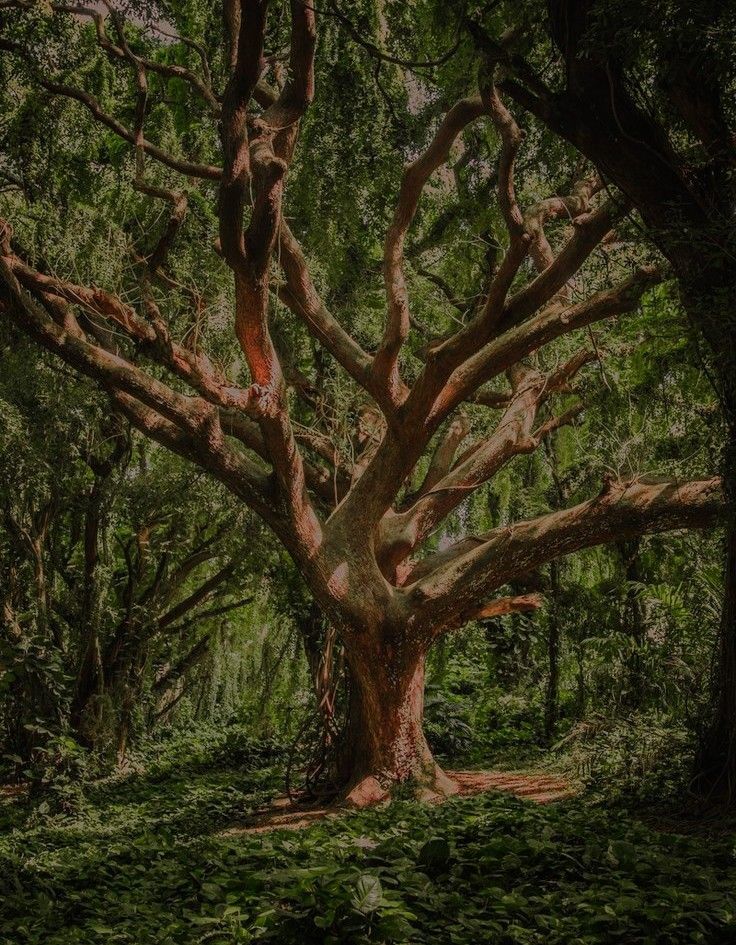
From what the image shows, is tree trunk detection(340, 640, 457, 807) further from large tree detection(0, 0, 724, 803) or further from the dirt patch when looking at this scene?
the dirt patch

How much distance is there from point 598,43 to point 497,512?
8.01 metres

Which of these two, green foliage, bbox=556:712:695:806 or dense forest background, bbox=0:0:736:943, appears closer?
dense forest background, bbox=0:0:736:943

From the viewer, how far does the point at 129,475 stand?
10.4 m

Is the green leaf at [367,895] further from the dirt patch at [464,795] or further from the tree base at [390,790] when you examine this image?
the tree base at [390,790]

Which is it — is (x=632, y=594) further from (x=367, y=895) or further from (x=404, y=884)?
(x=367, y=895)

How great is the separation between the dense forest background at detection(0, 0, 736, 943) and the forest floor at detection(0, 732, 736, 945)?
19mm

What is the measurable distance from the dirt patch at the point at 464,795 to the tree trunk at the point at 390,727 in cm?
31

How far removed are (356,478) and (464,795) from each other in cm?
281

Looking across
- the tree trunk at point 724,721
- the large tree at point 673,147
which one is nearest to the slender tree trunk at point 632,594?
the tree trunk at point 724,721

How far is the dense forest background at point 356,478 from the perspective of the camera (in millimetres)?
3727

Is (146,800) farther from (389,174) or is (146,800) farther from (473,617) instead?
(389,174)

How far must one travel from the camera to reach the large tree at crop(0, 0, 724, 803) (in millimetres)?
6105

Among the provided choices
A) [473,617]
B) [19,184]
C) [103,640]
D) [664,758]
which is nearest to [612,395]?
[473,617]

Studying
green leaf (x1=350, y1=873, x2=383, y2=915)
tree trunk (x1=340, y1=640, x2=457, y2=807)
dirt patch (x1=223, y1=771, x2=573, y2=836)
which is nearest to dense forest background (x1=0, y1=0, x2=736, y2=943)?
green leaf (x1=350, y1=873, x2=383, y2=915)
